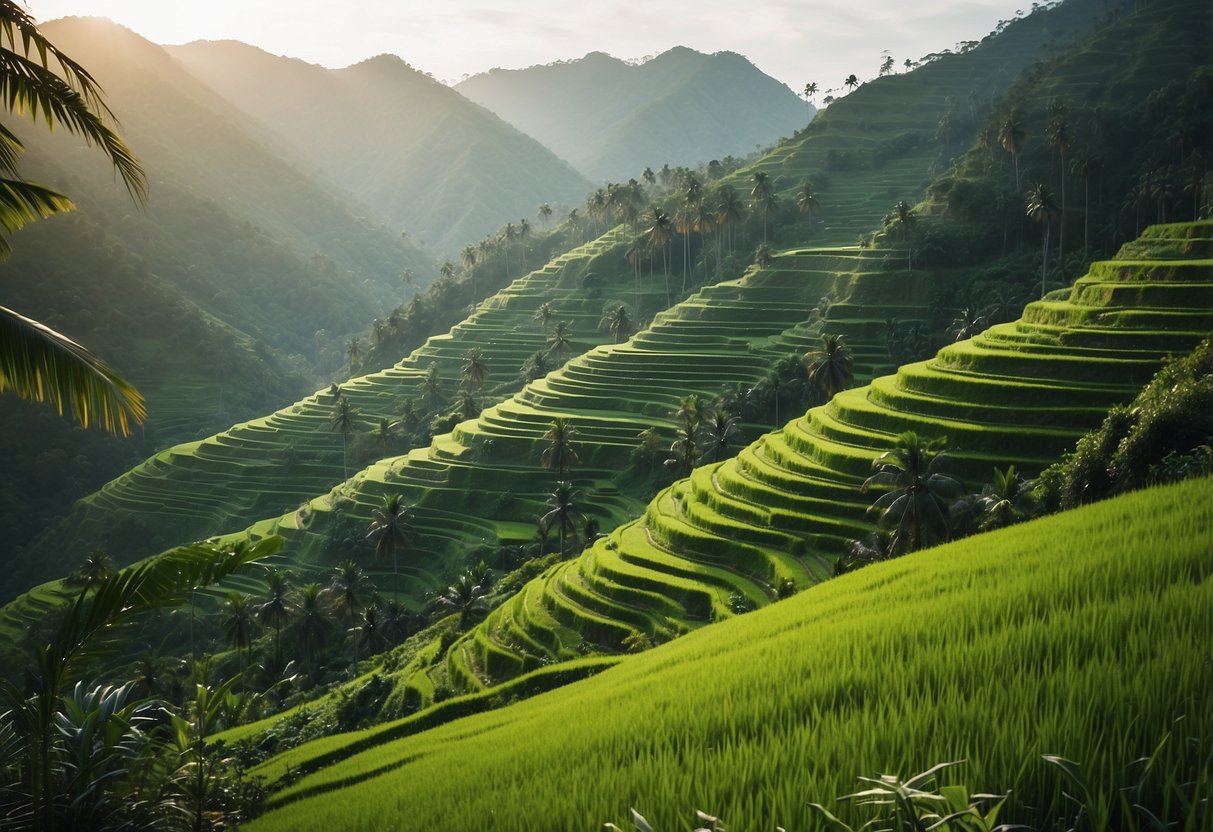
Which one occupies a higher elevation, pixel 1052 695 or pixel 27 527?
pixel 1052 695

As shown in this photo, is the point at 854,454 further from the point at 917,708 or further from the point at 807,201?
the point at 807,201

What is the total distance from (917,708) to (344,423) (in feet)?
255

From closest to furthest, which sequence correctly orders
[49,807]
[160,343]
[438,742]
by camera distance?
[49,807]
[438,742]
[160,343]

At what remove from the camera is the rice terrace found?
228 inches

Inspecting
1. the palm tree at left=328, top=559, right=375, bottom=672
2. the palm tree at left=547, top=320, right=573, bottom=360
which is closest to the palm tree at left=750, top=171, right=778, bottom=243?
the palm tree at left=547, top=320, right=573, bottom=360

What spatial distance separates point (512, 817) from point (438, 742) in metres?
10.8

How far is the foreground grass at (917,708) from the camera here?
4.73 metres

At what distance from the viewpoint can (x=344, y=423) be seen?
260 feet

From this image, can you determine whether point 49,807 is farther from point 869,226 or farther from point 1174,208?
point 869,226

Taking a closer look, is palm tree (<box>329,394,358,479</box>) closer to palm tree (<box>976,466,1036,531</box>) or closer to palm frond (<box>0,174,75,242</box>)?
palm tree (<box>976,466,1036,531</box>)

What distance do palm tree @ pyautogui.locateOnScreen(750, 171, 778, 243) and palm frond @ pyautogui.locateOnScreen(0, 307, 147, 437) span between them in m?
94.6

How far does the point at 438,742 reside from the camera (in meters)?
16.0

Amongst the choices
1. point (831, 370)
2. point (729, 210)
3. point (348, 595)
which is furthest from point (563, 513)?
point (729, 210)

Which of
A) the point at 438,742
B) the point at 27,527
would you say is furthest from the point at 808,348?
the point at 27,527
